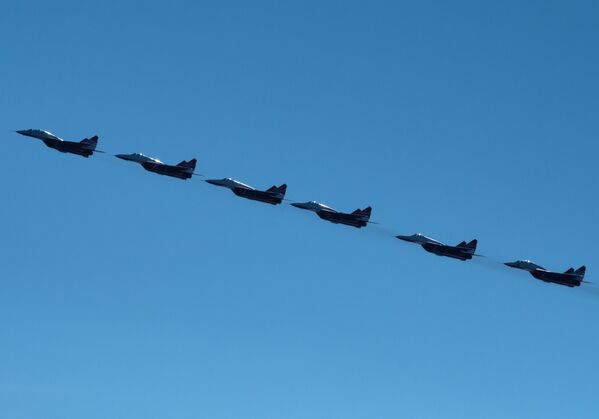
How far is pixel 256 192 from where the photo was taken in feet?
602

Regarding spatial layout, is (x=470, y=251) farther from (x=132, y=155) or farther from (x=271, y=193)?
(x=132, y=155)

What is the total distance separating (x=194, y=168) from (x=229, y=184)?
724cm

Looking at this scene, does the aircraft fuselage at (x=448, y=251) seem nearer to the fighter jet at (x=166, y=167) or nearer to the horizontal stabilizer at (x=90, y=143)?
the fighter jet at (x=166, y=167)

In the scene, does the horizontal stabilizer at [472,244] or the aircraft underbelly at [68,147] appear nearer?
the horizontal stabilizer at [472,244]

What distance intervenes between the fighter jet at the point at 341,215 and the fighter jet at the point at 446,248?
1364 cm

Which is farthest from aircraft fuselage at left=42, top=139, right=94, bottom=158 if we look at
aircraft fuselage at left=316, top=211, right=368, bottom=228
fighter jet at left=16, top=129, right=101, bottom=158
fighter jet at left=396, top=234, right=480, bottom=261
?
fighter jet at left=396, top=234, right=480, bottom=261

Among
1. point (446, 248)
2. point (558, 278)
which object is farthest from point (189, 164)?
point (558, 278)

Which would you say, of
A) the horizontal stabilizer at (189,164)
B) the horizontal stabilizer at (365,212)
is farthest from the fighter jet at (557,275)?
the horizontal stabilizer at (189,164)

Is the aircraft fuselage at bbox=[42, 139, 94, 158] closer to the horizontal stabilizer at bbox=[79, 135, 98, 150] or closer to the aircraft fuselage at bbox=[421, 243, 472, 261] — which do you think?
the horizontal stabilizer at bbox=[79, 135, 98, 150]

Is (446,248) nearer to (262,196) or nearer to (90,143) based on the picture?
(262,196)

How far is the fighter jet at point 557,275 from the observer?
182250mm

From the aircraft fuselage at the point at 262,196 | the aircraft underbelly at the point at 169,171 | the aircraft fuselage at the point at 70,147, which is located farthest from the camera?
the aircraft fuselage at the point at 70,147

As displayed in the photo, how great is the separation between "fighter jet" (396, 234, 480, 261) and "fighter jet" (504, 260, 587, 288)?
40.2ft

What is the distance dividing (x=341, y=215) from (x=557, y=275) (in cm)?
3963
